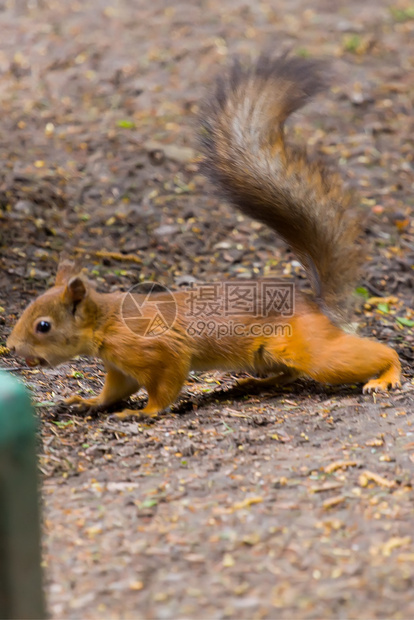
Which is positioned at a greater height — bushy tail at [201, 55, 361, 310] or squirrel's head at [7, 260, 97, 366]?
bushy tail at [201, 55, 361, 310]

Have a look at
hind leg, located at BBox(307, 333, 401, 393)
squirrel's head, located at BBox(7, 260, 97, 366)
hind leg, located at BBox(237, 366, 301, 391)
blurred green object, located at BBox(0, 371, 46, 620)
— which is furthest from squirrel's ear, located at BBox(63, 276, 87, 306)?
blurred green object, located at BBox(0, 371, 46, 620)

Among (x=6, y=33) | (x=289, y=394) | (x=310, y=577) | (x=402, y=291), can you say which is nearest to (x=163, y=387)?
(x=289, y=394)

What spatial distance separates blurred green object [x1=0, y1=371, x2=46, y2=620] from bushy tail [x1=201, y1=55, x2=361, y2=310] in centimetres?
255

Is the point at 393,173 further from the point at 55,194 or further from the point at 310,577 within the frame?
the point at 310,577

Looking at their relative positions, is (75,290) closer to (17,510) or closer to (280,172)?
(280,172)

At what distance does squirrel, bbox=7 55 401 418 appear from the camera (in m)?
4.26

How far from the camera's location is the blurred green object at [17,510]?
2221 millimetres

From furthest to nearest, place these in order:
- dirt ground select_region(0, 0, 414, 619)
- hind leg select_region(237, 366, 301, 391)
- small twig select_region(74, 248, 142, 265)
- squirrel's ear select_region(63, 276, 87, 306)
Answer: small twig select_region(74, 248, 142, 265) < hind leg select_region(237, 366, 301, 391) < squirrel's ear select_region(63, 276, 87, 306) < dirt ground select_region(0, 0, 414, 619)

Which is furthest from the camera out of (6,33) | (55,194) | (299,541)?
(6,33)

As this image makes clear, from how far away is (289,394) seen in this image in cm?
464

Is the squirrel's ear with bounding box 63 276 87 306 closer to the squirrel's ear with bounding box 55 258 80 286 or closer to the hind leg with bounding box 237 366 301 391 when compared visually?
the squirrel's ear with bounding box 55 258 80 286

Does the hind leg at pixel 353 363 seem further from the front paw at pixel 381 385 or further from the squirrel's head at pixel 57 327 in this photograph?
the squirrel's head at pixel 57 327

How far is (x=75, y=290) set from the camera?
13.9 ft

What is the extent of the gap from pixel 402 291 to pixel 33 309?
10.3 ft
